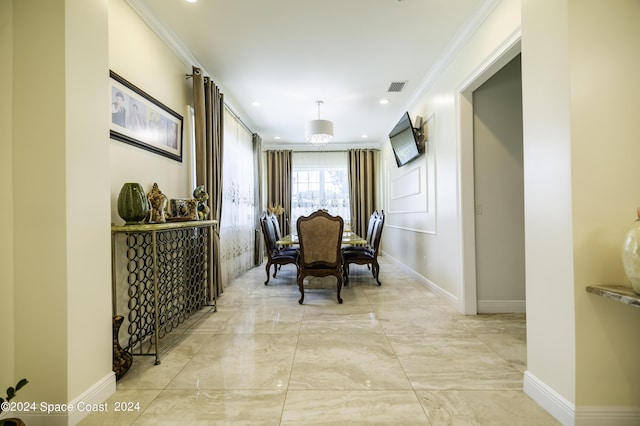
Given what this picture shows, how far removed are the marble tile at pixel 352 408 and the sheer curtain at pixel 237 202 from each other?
290 centimetres

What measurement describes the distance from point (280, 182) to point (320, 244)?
13.5 feet

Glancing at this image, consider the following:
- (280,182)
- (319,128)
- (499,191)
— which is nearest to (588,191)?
(499,191)

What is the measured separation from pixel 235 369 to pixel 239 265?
10.4ft

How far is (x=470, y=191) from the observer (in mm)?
2936

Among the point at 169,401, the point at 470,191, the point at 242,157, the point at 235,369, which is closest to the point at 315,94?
the point at 242,157

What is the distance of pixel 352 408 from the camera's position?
4.97 feet

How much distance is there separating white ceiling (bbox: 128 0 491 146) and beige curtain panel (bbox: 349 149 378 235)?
102 inches

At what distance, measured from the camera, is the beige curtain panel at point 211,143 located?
3.25 metres

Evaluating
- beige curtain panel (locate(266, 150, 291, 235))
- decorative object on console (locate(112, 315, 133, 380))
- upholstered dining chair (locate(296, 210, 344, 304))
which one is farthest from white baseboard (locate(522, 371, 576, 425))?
beige curtain panel (locate(266, 150, 291, 235))

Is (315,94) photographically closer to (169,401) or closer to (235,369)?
(235,369)

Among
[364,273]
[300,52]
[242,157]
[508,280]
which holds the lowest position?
[364,273]

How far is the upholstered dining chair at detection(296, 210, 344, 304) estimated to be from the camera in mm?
3379

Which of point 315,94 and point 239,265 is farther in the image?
point 239,265

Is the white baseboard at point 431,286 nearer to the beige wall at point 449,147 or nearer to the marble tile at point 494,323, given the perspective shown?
the beige wall at point 449,147
